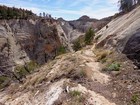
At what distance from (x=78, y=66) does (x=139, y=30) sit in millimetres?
7232

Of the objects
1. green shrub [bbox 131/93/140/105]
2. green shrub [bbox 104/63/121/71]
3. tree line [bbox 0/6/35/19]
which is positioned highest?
tree line [bbox 0/6/35/19]

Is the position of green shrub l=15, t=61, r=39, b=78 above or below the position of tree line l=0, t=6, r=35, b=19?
below

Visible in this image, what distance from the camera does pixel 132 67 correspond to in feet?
70.1

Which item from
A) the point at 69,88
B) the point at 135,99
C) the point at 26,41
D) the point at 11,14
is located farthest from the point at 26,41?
the point at 135,99

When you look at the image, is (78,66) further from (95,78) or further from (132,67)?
(132,67)

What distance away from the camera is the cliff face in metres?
83.4

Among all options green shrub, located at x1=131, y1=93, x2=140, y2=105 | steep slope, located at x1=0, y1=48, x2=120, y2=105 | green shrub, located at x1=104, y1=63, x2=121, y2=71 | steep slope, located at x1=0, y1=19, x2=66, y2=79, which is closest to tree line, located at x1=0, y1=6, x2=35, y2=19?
steep slope, located at x1=0, y1=19, x2=66, y2=79

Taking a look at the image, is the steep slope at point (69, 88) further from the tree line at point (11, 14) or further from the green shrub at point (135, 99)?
the tree line at point (11, 14)

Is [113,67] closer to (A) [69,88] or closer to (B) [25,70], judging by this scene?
(A) [69,88]

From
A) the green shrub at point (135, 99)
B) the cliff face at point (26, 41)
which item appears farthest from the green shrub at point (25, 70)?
the green shrub at point (135, 99)

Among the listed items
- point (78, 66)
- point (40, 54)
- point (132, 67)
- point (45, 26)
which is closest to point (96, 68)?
point (78, 66)

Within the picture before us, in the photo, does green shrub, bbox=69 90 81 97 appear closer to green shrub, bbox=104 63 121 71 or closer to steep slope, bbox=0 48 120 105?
steep slope, bbox=0 48 120 105

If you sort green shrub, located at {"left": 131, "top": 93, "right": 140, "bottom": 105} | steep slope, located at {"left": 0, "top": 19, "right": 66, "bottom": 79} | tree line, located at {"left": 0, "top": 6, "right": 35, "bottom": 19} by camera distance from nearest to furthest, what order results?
green shrub, located at {"left": 131, "top": 93, "right": 140, "bottom": 105}, steep slope, located at {"left": 0, "top": 19, "right": 66, "bottom": 79}, tree line, located at {"left": 0, "top": 6, "right": 35, "bottom": 19}

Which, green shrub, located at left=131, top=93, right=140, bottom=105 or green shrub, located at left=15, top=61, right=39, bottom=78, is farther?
green shrub, located at left=15, top=61, right=39, bottom=78
